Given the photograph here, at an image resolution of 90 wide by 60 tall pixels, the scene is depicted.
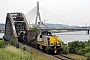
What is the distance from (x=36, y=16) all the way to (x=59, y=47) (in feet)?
243

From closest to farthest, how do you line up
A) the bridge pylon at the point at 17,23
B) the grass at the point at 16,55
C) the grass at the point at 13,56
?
the grass at the point at 13,56 < the grass at the point at 16,55 < the bridge pylon at the point at 17,23

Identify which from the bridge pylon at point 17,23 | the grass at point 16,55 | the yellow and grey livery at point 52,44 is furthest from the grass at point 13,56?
the bridge pylon at point 17,23

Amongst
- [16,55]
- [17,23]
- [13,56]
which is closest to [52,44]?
[16,55]

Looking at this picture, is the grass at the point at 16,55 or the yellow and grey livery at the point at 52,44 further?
the yellow and grey livery at the point at 52,44

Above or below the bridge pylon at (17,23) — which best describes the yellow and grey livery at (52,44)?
below

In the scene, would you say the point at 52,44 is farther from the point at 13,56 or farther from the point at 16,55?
the point at 13,56

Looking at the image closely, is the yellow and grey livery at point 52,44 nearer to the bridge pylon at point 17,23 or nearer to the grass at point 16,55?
the grass at point 16,55

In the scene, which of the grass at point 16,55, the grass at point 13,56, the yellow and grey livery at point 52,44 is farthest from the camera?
the yellow and grey livery at point 52,44

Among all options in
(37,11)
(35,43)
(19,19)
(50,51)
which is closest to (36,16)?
(37,11)

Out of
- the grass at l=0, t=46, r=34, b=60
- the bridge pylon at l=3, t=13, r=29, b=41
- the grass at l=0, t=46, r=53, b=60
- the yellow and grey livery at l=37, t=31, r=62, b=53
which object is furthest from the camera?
the bridge pylon at l=3, t=13, r=29, b=41

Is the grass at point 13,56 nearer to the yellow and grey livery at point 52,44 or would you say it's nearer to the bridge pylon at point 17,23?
the yellow and grey livery at point 52,44

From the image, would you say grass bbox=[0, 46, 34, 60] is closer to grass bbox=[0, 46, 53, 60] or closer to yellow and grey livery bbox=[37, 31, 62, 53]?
grass bbox=[0, 46, 53, 60]

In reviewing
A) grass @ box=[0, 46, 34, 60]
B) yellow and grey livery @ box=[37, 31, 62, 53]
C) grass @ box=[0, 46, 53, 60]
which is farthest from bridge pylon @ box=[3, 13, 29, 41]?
grass @ box=[0, 46, 34, 60]

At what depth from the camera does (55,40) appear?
2567 cm
